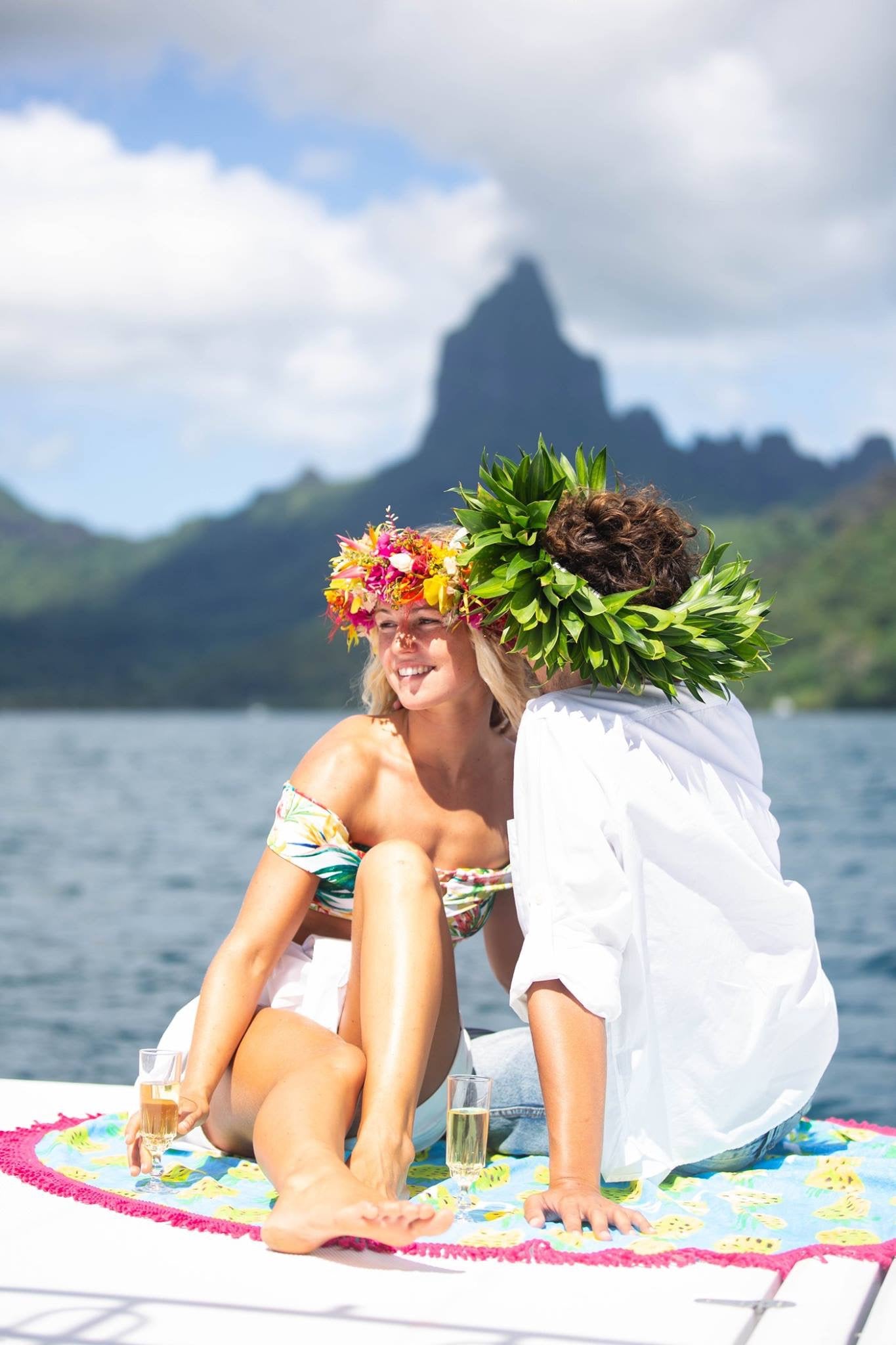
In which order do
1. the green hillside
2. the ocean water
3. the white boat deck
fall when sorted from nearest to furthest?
the white boat deck < the ocean water < the green hillside

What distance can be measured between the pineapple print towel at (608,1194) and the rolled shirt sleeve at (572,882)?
431 mm

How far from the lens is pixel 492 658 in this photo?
132 inches

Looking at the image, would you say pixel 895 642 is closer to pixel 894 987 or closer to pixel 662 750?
pixel 894 987

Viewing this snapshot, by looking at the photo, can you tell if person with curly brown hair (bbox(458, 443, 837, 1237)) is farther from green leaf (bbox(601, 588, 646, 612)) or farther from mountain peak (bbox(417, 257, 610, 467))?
mountain peak (bbox(417, 257, 610, 467))

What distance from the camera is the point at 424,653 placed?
3338 mm

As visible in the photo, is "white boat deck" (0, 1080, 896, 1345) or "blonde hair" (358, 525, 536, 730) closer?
"white boat deck" (0, 1080, 896, 1345)

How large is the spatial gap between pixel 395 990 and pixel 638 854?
22.1 inches

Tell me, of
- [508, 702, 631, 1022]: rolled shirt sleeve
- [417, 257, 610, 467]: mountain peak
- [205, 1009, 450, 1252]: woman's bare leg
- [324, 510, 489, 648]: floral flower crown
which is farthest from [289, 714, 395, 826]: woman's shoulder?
[417, 257, 610, 467]: mountain peak

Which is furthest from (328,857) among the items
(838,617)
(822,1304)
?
(838,617)

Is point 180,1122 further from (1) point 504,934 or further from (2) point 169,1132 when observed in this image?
(1) point 504,934

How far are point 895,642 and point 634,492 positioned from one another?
8799 centimetres

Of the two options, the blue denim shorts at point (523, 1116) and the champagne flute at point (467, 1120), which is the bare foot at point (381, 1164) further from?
the blue denim shorts at point (523, 1116)

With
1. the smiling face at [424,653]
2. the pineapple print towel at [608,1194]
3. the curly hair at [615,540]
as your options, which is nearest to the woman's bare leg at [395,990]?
the pineapple print towel at [608,1194]

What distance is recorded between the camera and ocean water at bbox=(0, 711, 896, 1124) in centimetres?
1120
